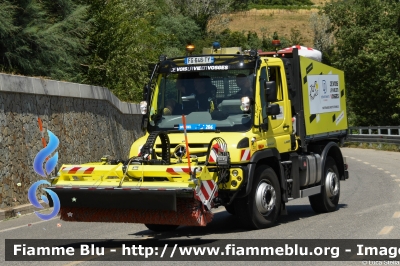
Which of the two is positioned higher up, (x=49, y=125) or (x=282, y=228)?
(x=49, y=125)

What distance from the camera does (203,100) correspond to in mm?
11883

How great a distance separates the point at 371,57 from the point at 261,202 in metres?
40.1

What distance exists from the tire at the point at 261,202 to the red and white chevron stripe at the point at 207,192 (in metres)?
1.03

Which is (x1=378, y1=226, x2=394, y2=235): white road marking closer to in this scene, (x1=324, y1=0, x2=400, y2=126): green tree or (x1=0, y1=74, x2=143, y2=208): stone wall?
(x1=0, y1=74, x2=143, y2=208): stone wall

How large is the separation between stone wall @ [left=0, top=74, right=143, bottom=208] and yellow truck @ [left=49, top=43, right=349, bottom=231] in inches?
224

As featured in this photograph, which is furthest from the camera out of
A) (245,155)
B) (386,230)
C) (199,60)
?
(199,60)

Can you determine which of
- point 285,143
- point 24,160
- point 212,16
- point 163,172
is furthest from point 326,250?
point 212,16

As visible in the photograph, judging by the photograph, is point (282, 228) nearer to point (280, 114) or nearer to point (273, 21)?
point (280, 114)

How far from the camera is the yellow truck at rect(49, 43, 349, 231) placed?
1005cm

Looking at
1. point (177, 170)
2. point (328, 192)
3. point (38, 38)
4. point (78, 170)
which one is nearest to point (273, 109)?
point (177, 170)

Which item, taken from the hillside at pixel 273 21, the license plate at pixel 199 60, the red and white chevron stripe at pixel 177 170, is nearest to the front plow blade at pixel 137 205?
the red and white chevron stripe at pixel 177 170

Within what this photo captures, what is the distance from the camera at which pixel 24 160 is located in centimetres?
1762

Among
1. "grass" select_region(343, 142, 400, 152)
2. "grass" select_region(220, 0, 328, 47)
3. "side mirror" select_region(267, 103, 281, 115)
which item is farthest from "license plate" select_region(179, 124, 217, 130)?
"grass" select_region(220, 0, 328, 47)

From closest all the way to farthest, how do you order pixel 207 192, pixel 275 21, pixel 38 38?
pixel 207 192 → pixel 38 38 → pixel 275 21
